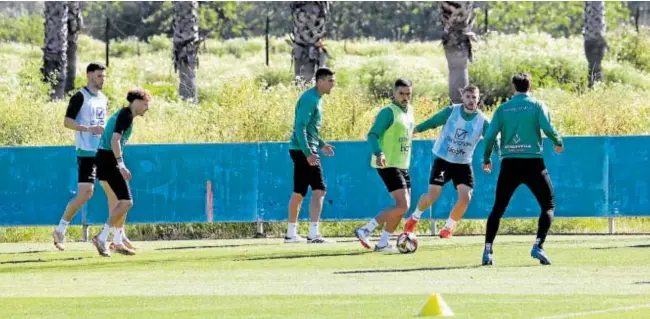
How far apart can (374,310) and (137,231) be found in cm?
1085

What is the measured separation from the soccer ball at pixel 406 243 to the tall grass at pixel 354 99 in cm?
460

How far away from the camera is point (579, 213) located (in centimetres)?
2125

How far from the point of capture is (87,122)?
17.5 meters

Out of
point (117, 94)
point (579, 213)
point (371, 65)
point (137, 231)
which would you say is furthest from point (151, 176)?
point (371, 65)

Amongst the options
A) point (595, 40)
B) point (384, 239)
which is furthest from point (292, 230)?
point (595, 40)

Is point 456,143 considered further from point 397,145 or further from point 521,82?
point 521,82

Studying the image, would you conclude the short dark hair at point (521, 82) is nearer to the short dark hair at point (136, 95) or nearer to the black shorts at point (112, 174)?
the short dark hair at point (136, 95)

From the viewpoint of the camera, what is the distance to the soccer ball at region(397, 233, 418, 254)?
17.1 m

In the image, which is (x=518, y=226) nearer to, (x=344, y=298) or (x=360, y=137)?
(x=360, y=137)

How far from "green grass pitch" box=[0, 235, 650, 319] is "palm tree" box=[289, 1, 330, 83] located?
882 cm

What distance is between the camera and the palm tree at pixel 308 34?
27969mm

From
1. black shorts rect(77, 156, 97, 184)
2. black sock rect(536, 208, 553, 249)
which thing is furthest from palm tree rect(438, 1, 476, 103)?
black sock rect(536, 208, 553, 249)

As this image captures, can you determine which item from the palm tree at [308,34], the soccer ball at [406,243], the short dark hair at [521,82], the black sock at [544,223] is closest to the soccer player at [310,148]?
the soccer ball at [406,243]

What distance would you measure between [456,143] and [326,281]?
4.24m
